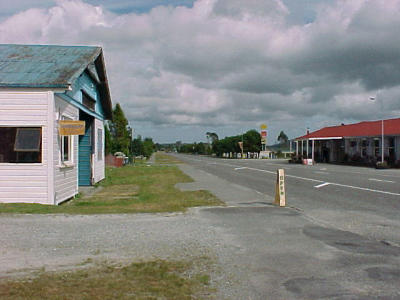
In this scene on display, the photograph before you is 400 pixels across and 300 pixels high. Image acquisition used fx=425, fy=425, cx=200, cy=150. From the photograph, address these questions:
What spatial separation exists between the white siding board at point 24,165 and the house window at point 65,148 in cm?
126

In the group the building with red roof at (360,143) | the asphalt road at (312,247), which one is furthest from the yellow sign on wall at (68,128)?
the building with red roof at (360,143)

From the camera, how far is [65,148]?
1416cm

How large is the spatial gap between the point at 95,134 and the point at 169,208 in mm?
9767

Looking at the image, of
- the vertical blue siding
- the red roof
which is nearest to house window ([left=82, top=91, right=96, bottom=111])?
the vertical blue siding

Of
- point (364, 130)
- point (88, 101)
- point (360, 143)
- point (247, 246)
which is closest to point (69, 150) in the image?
point (88, 101)

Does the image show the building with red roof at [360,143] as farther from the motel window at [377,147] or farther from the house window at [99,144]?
the house window at [99,144]

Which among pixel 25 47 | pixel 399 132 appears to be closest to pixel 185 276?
pixel 25 47

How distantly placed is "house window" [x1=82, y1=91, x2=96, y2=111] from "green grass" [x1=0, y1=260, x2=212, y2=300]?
39.2 feet

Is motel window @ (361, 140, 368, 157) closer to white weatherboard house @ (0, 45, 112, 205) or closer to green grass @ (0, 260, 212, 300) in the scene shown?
white weatherboard house @ (0, 45, 112, 205)

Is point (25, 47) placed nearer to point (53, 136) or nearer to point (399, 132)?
point (53, 136)

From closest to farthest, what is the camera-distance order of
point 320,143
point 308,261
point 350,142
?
point 308,261, point 350,142, point 320,143

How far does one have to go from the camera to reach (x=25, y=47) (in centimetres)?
1539

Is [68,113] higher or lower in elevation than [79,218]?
higher

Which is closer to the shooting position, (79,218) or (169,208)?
(79,218)
